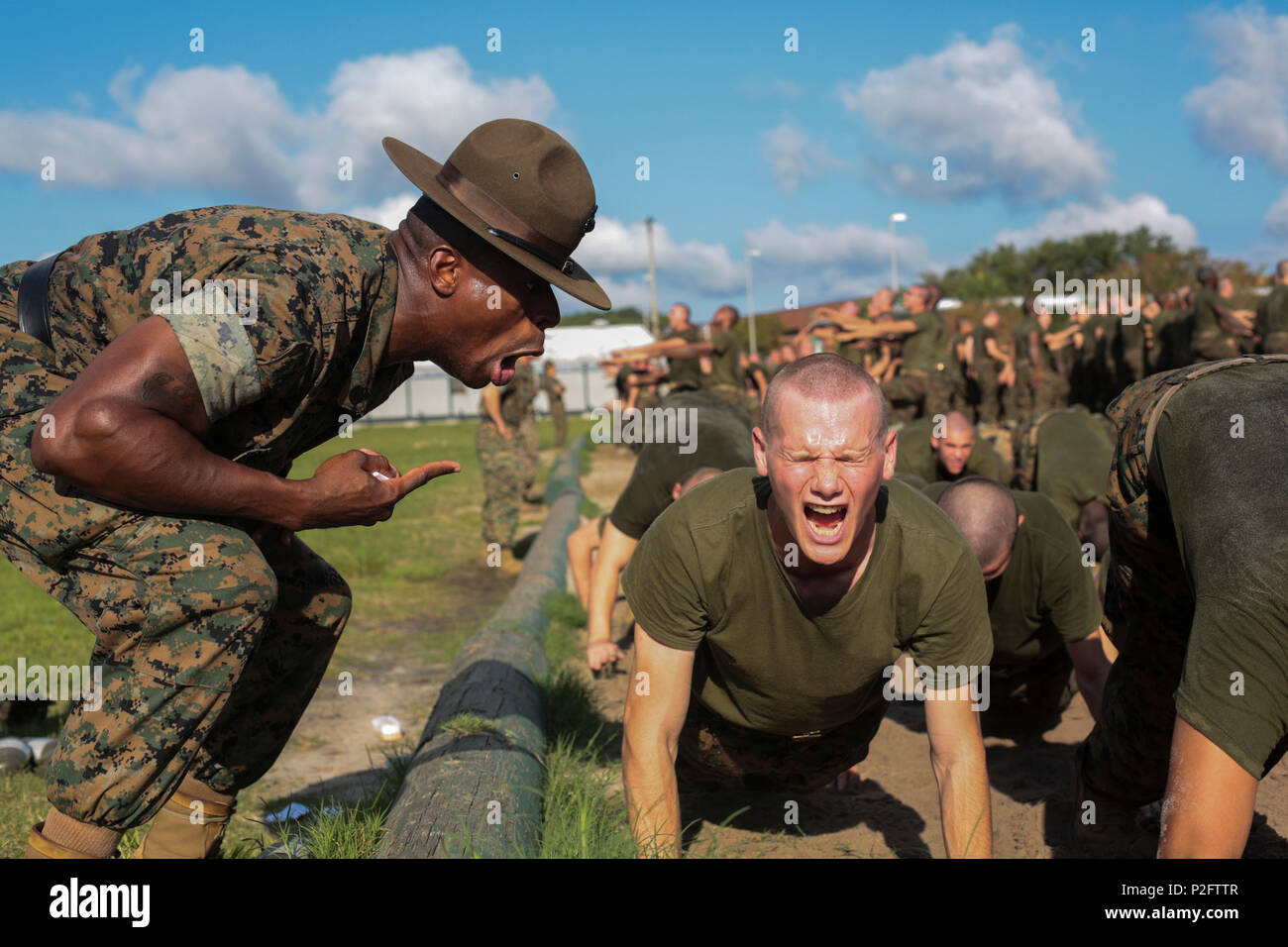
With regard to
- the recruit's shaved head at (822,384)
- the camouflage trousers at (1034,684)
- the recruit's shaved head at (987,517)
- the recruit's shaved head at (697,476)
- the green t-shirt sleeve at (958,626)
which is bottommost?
the camouflage trousers at (1034,684)

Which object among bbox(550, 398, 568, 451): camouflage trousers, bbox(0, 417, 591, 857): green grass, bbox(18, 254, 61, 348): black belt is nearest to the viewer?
bbox(18, 254, 61, 348): black belt

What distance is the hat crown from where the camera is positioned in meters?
2.71

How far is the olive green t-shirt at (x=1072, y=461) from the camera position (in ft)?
23.5

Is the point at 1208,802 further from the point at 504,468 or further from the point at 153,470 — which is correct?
the point at 504,468

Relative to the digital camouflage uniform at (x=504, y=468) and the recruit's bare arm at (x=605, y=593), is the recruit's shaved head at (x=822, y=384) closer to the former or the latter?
the recruit's bare arm at (x=605, y=593)

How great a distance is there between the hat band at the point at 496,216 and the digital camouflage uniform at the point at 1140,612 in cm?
160

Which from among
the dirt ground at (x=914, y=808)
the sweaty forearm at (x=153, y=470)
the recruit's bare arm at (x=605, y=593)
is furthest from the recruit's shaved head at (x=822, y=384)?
the recruit's bare arm at (x=605, y=593)

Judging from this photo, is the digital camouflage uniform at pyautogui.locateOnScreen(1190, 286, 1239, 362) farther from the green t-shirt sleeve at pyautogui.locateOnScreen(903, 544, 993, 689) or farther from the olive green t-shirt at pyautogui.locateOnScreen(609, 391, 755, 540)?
the green t-shirt sleeve at pyautogui.locateOnScreen(903, 544, 993, 689)

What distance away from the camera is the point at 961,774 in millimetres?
3043

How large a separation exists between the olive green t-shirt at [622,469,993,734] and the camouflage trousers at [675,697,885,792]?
1.34 ft

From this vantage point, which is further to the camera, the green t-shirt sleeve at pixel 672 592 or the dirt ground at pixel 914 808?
the dirt ground at pixel 914 808

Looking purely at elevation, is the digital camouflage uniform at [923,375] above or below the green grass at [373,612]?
above

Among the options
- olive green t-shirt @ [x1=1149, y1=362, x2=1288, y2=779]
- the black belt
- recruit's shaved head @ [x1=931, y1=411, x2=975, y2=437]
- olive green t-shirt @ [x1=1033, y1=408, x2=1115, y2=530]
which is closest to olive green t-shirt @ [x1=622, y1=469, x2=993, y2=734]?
olive green t-shirt @ [x1=1149, y1=362, x2=1288, y2=779]

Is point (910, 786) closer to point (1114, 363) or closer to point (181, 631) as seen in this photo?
point (181, 631)
